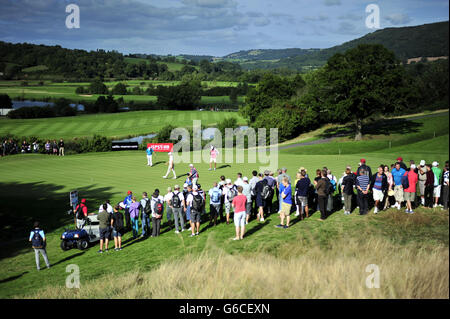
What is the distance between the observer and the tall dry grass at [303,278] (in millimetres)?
7738

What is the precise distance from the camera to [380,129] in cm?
6269

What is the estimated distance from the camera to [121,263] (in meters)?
13.7

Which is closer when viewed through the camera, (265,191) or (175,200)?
(175,200)

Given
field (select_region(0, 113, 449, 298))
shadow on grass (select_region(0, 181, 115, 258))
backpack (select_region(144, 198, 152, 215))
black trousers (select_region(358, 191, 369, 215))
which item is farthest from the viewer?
shadow on grass (select_region(0, 181, 115, 258))

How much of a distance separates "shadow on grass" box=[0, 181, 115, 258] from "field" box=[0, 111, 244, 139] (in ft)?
192

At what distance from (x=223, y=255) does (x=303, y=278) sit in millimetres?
3518

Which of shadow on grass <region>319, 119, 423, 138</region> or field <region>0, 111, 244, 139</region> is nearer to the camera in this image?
shadow on grass <region>319, 119, 423, 138</region>

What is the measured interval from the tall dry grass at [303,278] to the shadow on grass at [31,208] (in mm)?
8991

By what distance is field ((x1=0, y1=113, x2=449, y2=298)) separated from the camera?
8.16 meters

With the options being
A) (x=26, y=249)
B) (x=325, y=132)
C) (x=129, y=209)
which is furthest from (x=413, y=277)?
(x=325, y=132)

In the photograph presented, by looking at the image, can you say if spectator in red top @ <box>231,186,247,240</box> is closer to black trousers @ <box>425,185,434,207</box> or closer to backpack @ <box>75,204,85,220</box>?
backpack @ <box>75,204,85,220</box>

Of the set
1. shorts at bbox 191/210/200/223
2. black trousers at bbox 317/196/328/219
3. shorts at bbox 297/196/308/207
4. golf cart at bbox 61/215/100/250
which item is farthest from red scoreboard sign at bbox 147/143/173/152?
black trousers at bbox 317/196/328/219

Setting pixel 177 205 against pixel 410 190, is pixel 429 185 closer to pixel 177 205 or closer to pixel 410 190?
pixel 410 190

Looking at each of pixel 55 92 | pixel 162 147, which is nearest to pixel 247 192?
pixel 162 147
